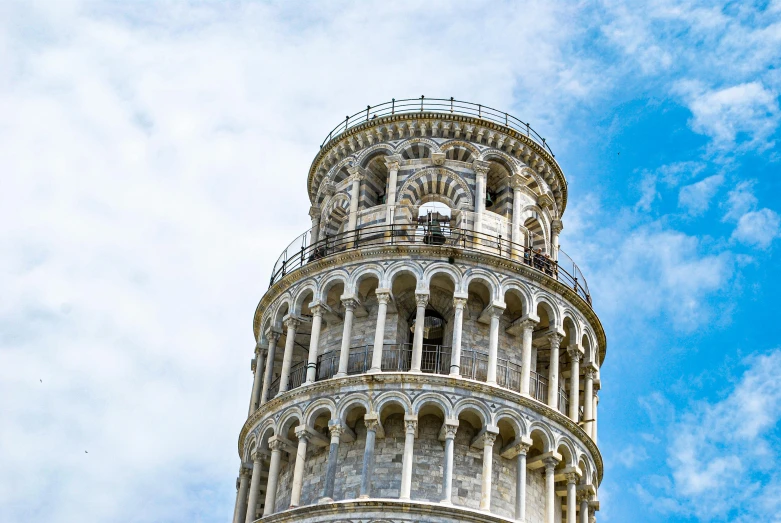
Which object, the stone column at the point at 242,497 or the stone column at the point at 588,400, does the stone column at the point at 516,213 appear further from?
the stone column at the point at 242,497

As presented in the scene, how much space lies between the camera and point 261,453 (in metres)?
39.8

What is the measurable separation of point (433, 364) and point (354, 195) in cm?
835

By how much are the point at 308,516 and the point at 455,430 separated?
5.42 metres

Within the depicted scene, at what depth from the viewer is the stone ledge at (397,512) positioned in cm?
3512

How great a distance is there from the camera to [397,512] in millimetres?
35250

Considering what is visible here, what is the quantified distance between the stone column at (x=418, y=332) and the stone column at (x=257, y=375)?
280 inches

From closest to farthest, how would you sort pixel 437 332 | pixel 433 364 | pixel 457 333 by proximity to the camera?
pixel 457 333
pixel 433 364
pixel 437 332

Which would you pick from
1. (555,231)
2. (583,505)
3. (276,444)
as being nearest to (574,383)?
(583,505)

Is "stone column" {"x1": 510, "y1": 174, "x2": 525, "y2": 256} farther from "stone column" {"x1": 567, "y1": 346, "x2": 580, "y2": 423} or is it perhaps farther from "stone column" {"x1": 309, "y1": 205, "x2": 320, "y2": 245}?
"stone column" {"x1": 309, "y1": 205, "x2": 320, "y2": 245}

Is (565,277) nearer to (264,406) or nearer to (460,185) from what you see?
(460,185)

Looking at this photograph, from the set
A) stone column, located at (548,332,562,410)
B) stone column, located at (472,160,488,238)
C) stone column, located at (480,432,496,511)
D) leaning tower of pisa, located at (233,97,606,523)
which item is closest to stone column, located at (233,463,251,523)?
leaning tower of pisa, located at (233,97,606,523)

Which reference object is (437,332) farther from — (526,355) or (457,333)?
(526,355)

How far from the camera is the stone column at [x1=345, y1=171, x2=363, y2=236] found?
143 feet

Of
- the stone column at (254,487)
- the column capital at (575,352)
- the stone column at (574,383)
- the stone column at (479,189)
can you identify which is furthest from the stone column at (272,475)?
the column capital at (575,352)
